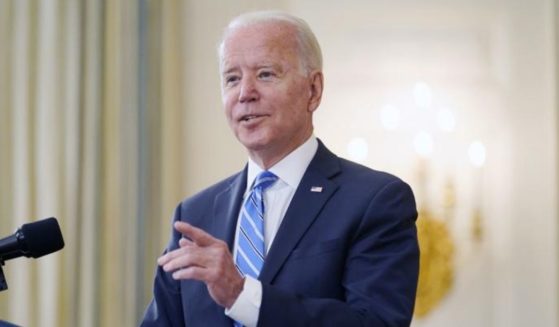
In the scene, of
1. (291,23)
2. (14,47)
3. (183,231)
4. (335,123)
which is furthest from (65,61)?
(183,231)

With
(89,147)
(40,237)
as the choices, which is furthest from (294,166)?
(89,147)

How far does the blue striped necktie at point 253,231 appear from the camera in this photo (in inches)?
83.7

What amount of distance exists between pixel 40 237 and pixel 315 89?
2.99ft

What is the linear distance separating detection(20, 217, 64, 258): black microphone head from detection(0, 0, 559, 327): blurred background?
229cm

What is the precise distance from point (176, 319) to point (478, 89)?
2.83m

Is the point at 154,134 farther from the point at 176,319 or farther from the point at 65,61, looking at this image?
the point at 176,319

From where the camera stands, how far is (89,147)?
393 centimetres

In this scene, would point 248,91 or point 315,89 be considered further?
point 315,89

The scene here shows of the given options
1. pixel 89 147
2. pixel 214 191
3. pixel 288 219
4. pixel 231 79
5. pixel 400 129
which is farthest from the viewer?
pixel 400 129

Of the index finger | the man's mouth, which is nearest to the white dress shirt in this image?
the man's mouth

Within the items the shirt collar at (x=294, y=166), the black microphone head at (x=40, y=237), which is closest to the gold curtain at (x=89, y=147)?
the shirt collar at (x=294, y=166)

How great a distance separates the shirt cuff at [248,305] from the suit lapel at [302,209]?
19 cm

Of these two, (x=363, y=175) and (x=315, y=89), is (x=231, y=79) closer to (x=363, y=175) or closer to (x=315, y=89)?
(x=315, y=89)

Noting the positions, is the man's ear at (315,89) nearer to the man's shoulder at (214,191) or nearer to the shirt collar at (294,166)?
the shirt collar at (294,166)
